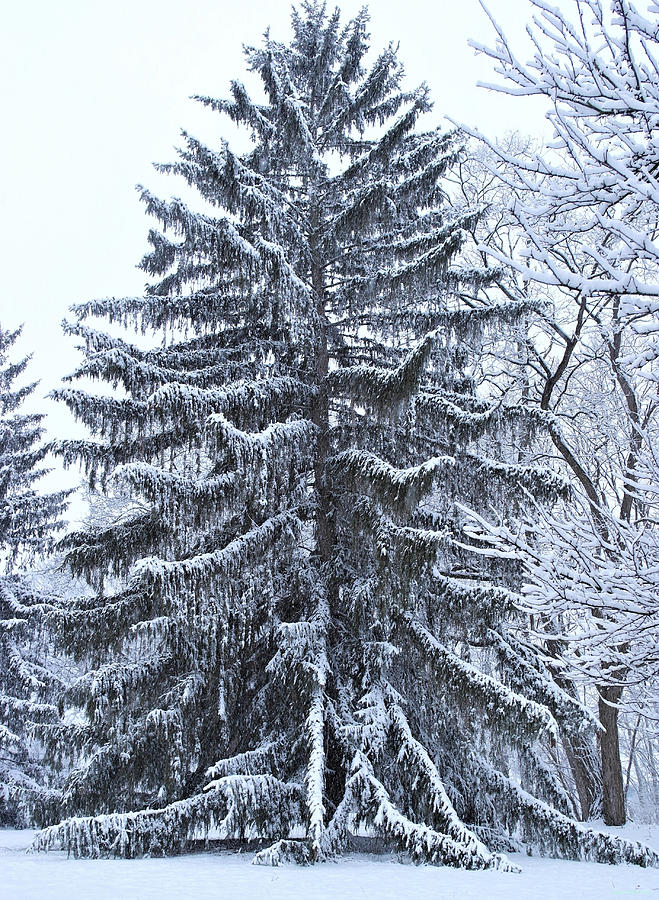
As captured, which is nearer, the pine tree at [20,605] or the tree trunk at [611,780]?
the tree trunk at [611,780]

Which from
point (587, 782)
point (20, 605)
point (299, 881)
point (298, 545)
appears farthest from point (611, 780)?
point (20, 605)

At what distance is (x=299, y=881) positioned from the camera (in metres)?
6.04

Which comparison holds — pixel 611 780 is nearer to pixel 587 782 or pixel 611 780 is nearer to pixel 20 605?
pixel 587 782

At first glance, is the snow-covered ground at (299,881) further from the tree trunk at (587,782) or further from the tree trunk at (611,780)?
the tree trunk at (587,782)

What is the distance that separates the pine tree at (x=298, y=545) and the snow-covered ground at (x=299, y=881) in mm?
357

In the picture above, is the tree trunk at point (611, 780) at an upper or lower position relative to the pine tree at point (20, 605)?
lower

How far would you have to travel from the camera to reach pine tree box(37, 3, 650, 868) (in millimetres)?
7711

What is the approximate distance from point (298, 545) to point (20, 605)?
298 inches

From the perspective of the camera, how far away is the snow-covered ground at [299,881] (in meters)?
5.42

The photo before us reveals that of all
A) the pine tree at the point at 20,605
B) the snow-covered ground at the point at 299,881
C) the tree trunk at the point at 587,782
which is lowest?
the tree trunk at the point at 587,782

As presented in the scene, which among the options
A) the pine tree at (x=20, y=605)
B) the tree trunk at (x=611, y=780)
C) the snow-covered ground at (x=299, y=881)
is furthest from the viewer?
the pine tree at (x=20, y=605)

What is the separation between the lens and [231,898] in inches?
207

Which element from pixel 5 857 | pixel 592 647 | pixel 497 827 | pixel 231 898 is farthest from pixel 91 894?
pixel 497 827

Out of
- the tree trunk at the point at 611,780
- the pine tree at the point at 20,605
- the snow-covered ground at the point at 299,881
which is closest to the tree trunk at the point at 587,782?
the tree trunk at the point at 611,780
